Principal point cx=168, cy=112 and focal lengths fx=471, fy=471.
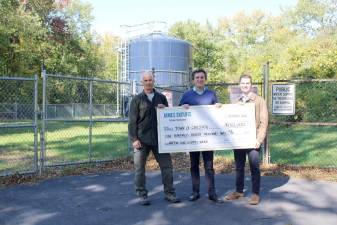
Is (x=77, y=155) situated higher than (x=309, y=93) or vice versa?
(x=309, y=93)

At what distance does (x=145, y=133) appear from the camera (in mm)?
7133

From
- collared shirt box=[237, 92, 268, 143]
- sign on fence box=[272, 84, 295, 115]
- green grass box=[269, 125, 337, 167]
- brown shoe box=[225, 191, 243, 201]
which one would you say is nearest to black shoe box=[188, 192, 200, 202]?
brown shoe box=[225, 191, 243, 201]

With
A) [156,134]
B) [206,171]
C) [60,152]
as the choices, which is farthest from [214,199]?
[60,152]

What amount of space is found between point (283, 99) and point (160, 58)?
65.6 feet

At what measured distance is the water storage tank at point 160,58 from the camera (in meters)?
30.1

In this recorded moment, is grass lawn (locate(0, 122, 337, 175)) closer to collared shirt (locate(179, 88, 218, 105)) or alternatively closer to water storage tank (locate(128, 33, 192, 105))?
collared shirt (locate(179, 88, 218, 105))

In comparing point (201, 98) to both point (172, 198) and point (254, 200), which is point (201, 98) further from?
point (254, 200)

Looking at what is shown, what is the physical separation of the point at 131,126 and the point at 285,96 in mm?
4929

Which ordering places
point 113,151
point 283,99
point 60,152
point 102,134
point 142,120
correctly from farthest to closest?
1. point 102,134
2. point 113,151
3. point 60,152
4. point 283,99
5. point 142,120

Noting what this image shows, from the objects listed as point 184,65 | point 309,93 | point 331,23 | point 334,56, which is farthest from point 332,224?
point 331,23

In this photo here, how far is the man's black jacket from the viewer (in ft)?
23.1

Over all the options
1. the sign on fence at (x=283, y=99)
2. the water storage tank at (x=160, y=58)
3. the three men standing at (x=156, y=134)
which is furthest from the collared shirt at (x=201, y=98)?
the water storage tank at (x=160, y=58)

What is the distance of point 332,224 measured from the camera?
609 centimetres

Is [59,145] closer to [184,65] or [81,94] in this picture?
[184,65]
